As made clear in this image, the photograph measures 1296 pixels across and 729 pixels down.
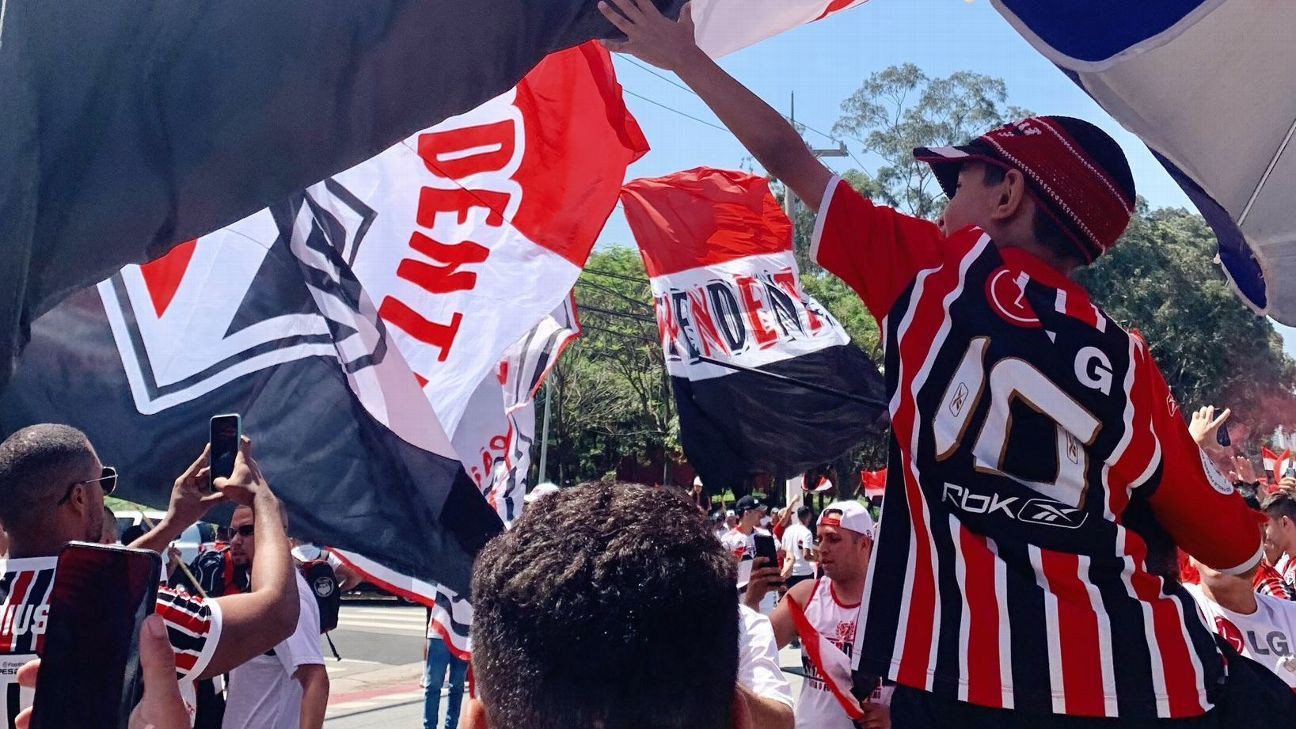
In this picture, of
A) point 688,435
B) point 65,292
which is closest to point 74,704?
point 65,292

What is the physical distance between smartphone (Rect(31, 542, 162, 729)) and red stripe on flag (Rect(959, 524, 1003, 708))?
4.18 feet

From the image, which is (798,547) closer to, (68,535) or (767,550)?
(767,550)

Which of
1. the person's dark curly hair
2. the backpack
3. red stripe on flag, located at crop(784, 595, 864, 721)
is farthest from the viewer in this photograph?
the backpack

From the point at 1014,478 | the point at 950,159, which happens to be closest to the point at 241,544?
the point at 950,159

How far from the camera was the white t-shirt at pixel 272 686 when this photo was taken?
4.88 meters

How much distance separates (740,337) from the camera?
950 centimetres

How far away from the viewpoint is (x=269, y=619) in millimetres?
2438

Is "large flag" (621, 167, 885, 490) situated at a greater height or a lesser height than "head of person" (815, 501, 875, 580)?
greater

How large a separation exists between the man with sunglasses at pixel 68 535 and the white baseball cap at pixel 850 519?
355 centimetres

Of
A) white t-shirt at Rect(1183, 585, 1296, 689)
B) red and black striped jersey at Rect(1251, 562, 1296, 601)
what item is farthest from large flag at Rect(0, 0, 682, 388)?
red and black striped jersey at Rect(1251, 562, 1296, 601)

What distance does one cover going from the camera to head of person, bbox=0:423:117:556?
270 centimetres

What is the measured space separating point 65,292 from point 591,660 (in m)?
0.98

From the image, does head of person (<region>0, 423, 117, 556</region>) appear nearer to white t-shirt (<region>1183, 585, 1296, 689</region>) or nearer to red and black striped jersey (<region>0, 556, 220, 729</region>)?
red and black striped jersey (<region>0, 556, 220, 729</region>)

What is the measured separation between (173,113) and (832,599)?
13.6 ft
